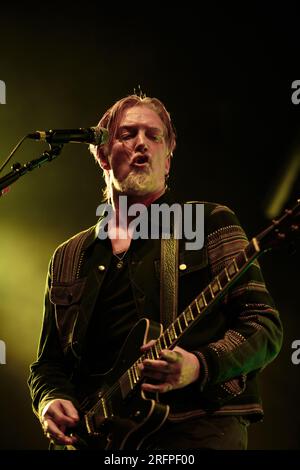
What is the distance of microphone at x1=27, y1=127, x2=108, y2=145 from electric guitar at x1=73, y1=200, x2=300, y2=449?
2.31 ft

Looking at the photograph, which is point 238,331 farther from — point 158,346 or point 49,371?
point 49,371

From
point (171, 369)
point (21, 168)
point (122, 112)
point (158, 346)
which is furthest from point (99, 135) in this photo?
point (171, 369)

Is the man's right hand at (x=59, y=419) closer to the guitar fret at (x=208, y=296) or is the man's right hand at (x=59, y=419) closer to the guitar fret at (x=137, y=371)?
the guitar fret at (x=137, y=371)

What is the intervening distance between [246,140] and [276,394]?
4.66 ft

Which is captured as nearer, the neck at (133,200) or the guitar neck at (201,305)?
the guitar neck at (201,305)

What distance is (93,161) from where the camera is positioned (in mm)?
3857

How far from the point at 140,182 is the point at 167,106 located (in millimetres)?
1155

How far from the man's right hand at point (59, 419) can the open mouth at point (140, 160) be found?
3.45 feet

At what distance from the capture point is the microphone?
225 centimetres

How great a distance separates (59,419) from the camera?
2.27m

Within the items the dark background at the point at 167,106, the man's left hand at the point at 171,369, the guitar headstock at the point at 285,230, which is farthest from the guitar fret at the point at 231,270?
the dark background at the point at 167,106

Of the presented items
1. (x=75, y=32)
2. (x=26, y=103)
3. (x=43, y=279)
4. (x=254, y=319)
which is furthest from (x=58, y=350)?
(x=75, y=32)

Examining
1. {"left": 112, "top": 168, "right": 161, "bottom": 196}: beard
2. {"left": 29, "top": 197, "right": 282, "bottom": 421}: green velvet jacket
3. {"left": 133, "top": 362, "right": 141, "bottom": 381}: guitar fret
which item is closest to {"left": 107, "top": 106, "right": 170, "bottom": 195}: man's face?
{"left": 112, "top": 168, "right": 161, "bottom": 196}: beard

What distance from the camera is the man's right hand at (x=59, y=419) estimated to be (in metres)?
2.25
